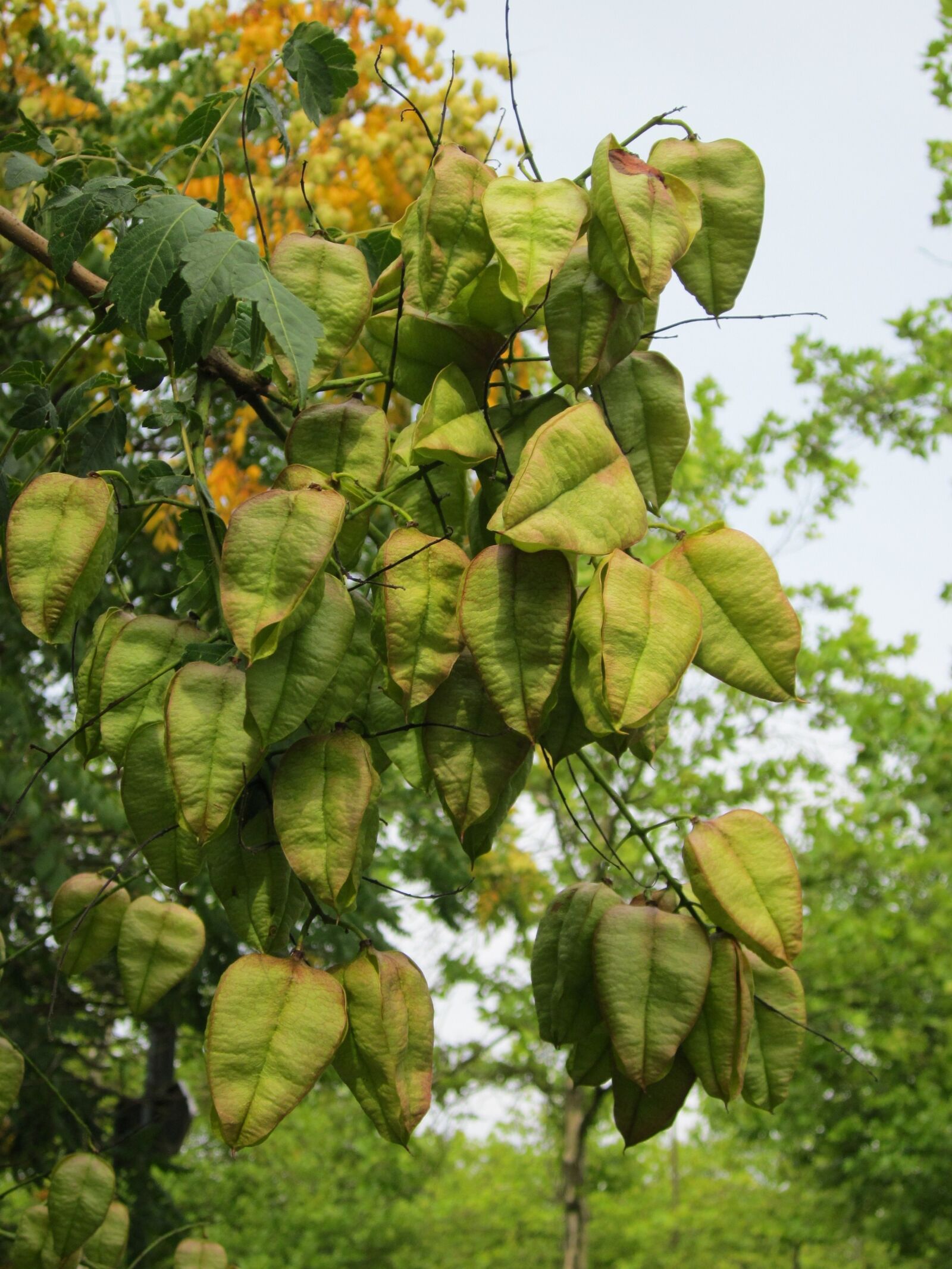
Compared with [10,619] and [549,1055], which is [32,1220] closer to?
[10,619]

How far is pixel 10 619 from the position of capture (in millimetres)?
4027

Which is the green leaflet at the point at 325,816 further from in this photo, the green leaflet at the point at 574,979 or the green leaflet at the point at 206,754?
the green leaflet at the point at 574,979

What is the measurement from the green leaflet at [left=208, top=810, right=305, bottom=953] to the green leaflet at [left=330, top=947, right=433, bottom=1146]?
0.22ft

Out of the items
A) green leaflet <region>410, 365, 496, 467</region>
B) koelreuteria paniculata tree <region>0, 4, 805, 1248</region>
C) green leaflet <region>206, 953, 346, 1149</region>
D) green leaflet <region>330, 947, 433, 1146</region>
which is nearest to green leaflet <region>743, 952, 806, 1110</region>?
koelreuteria paniculata tree <region>0, 4, 805, 1248</region>

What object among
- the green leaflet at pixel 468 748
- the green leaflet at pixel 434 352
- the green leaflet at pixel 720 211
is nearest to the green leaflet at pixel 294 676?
the green leaflet at pixel 468 748

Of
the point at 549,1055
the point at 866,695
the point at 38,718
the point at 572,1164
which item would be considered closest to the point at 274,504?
the point at 38,718

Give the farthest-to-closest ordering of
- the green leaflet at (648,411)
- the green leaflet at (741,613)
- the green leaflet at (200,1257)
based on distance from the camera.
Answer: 1. the green leaflet at (200,1257)
2. the green leaflet at (648,411)
3. the green leaflet at (741,613)

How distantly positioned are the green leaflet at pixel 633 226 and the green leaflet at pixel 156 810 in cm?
A: 51

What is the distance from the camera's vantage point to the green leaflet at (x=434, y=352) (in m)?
1.01

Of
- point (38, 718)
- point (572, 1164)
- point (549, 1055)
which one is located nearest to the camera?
point (38, 718)

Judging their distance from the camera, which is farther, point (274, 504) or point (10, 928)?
point (10, 928)

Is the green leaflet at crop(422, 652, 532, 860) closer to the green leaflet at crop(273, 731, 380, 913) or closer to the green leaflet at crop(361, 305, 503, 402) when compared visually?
the green leaflet at crop(273, 731, 380, 913)

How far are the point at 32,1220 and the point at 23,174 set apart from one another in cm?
119

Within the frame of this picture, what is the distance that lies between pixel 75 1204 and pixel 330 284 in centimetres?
107
